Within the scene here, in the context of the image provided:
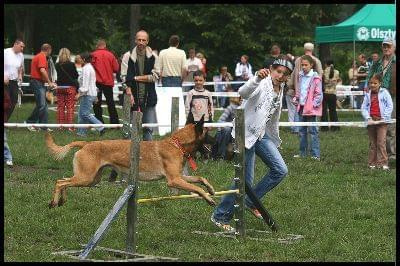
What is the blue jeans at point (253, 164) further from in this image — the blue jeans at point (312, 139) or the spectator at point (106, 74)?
the spectator at point (106, 74)

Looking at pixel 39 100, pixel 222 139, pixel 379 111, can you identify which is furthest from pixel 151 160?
pixel 39 100

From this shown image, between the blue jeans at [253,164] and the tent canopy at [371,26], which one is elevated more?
the tent canopy at [371,26]

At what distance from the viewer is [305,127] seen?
1620 centimetres

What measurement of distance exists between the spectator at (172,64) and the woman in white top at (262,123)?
395 inches

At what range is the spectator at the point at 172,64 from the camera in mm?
19661

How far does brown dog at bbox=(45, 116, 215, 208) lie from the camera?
30.1ft

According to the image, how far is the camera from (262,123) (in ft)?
31.0

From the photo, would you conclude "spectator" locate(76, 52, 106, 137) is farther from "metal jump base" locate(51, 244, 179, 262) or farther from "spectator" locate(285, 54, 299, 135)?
"metal jump base" locate(51, 244, 179, 262)

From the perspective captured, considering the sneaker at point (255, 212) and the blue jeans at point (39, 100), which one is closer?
the sneaker at point (255, 212)

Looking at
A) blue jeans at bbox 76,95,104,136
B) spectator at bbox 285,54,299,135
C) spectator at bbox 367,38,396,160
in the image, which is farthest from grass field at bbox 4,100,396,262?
blue jeans at bbox 76,95,104,136

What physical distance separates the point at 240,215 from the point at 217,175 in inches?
169

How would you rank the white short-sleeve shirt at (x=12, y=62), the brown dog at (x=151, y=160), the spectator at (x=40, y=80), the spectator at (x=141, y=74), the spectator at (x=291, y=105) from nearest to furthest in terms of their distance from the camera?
the brown dog at (x=151, y=160) → the spectator at (x=141, y=74) → the spectator at (x=291, y=105) → the white short-sleeve shirt at (x=12, y=62) → the spectator at (x=40, y=80)

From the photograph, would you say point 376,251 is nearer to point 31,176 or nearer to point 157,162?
point 157,162

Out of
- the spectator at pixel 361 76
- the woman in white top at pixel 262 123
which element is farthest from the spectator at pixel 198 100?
the spectator at pixel 361 76
